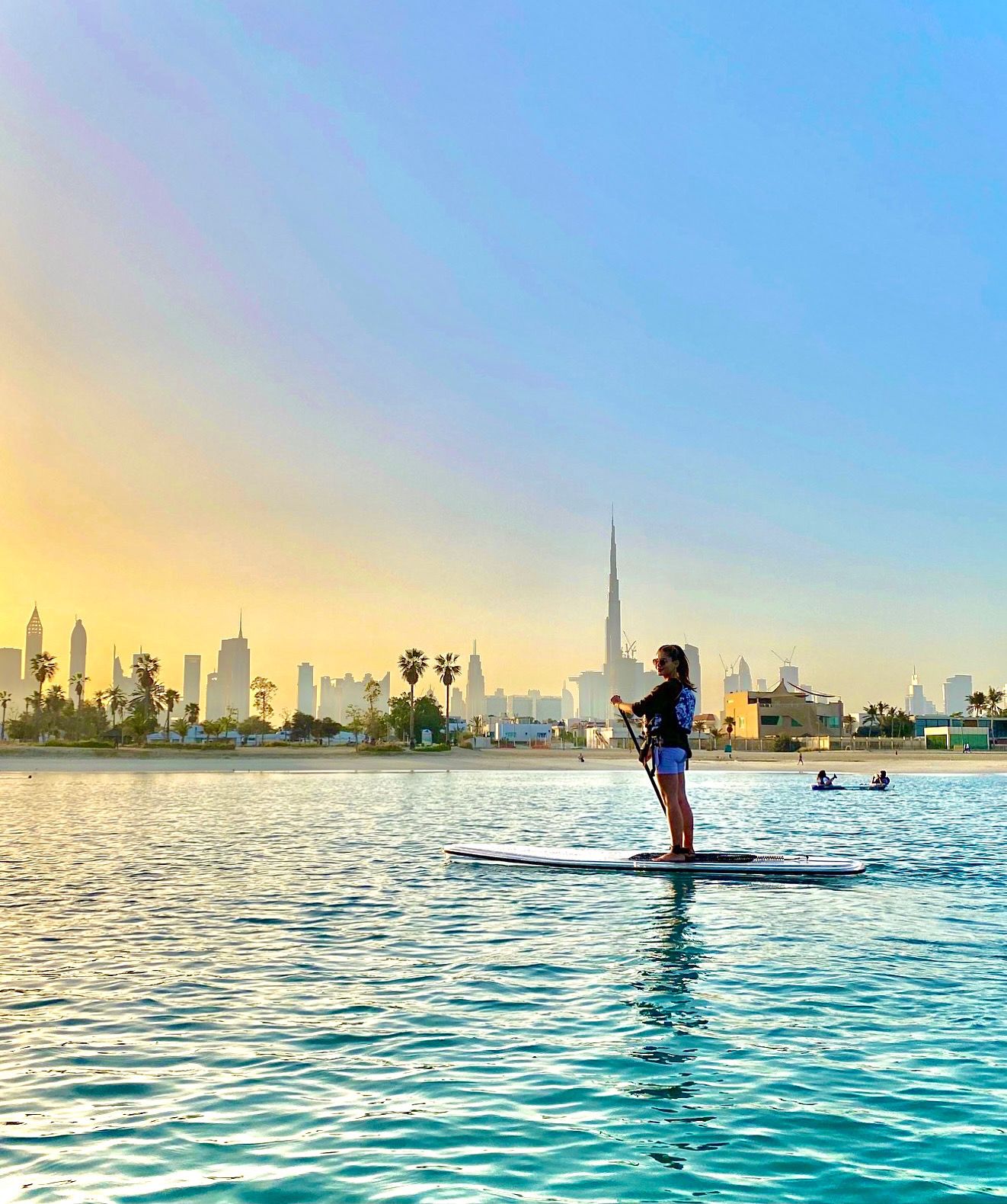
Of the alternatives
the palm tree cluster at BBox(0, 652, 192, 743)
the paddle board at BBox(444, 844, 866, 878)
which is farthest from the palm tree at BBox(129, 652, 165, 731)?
the paddle board at BBox(444, 844, 866, 878)

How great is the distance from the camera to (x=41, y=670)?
15788 centimetres

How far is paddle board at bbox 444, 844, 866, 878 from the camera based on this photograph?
18.8 meters

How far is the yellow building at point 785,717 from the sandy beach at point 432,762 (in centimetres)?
2942

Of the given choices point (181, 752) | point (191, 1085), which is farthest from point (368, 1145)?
point (181, 752)

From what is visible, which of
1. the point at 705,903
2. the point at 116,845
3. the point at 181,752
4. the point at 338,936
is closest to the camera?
the point at 338,936

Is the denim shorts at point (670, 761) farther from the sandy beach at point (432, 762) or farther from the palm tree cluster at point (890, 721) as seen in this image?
the palm tree cluster at point (890, 721)

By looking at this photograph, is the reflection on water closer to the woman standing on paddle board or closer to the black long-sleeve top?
the woman standing on paddle board

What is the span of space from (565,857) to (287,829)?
13.2m

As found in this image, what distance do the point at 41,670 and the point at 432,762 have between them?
74.0 metres

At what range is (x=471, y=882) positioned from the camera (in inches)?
753

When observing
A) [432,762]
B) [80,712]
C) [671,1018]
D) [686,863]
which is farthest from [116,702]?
[671,1018]

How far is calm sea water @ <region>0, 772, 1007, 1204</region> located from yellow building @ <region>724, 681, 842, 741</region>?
5905 inches

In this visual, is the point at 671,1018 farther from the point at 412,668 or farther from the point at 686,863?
the point at 412,668

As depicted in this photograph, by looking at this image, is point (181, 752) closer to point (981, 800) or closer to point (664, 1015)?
point (981, 800)
